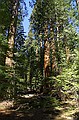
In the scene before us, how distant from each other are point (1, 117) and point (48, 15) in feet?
53.4

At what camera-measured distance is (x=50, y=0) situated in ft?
86.1

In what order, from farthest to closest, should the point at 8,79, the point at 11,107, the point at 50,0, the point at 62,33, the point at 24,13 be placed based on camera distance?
the point at 62,33, the point at 50,0, the point at 24,13, the point at 11,107, the point at 8,79

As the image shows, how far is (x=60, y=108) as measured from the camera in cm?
1708

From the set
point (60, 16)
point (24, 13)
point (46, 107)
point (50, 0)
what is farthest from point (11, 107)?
point (60, 16)

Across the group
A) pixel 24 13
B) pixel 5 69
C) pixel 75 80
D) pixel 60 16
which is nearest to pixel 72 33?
pixel 60 16

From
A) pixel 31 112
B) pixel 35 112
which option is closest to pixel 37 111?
pixel 35 112

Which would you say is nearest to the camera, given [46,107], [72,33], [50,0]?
[46,107]

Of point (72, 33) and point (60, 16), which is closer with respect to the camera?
point (72, 33)

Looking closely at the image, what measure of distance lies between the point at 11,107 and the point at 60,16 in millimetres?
17125

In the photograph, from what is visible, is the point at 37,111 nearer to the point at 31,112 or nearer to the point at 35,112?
the point at 35,112

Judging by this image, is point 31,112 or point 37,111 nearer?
point 31,112

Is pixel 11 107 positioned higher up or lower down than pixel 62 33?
lower down

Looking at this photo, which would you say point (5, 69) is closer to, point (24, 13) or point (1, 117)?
point (1, 117)

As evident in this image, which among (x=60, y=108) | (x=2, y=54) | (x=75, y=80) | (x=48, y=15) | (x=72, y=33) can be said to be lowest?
(x=60, y=108)
